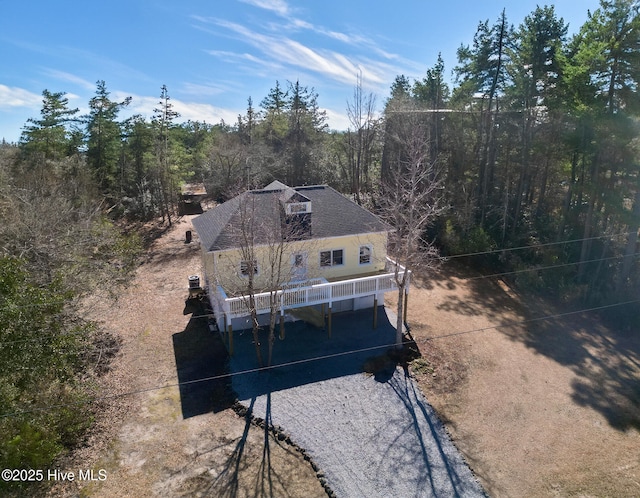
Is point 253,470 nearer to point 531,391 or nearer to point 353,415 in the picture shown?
point 353,415

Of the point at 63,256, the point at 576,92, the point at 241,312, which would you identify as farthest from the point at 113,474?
the point at 576,92

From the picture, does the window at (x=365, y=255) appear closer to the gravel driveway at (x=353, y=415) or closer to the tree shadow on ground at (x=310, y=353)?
the tree shadow on ground at (x=310, y=353)

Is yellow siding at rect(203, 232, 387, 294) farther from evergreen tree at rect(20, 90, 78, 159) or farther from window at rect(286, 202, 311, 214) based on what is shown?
evergreen tree at rect(20, 90, 78, 159)

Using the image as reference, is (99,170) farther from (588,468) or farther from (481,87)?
(588,468)

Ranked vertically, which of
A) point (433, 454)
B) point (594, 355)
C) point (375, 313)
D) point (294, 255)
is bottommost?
point (433, 454)

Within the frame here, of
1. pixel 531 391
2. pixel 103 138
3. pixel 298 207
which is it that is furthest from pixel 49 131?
pixel 531 391

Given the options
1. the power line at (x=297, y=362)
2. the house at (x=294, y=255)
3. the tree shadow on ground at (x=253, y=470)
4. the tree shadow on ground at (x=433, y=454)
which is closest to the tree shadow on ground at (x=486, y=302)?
the power line at (x=297, y=362)

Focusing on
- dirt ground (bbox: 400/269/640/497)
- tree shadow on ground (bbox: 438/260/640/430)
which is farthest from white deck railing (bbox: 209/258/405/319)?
tree shadow on ground (bbox: 438/260/640/430)
